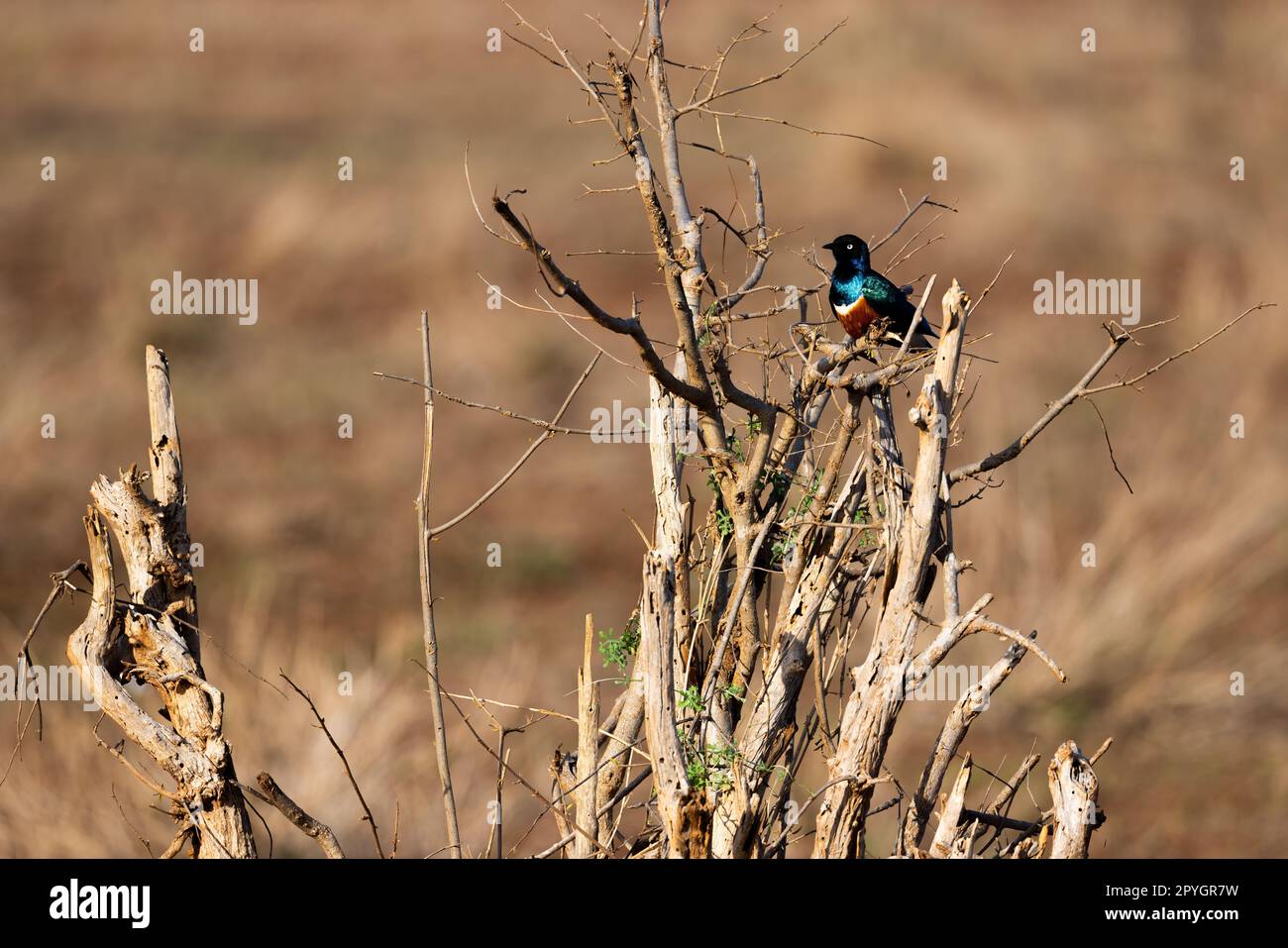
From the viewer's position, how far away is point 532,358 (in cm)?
1292

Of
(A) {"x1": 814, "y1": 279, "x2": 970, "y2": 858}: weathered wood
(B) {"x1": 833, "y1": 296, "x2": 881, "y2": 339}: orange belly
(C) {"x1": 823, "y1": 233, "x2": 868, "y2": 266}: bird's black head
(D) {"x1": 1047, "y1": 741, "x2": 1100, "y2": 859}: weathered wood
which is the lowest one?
(D) {"x1": 1047, "y1": 741, "x2": 1100, "y2": 859}: weathered wood

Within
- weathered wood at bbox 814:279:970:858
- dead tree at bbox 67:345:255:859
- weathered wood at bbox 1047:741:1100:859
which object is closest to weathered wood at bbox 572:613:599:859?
weathered wood at bbox 814:279:970:858

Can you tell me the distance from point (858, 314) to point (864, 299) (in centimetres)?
4

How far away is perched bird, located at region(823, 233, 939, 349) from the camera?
3.54 meters

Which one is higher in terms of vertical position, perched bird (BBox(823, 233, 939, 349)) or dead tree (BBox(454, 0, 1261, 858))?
perched bird (BBox(823, 233, 939, 349))

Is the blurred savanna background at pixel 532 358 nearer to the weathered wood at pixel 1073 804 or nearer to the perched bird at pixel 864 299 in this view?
the perched bird at pixel 864 299

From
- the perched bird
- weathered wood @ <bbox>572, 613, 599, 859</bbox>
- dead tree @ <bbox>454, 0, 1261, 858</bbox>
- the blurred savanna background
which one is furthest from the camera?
the blurred savanna background

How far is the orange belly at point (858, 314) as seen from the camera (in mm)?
3559

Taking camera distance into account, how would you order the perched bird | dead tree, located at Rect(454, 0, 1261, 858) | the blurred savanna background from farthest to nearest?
the blurred savanna background, the perched bird, dead tree, located at Rect(454, 0, 1261, 858)

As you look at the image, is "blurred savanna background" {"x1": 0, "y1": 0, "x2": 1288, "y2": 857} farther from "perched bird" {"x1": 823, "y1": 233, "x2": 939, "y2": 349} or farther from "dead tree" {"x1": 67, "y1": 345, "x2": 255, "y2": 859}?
"dead tree" {"x1": 67, "y1": 345, "x2": 255, "y2": 859}

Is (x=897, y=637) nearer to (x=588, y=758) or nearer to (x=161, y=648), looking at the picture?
(x=588, y=758)
